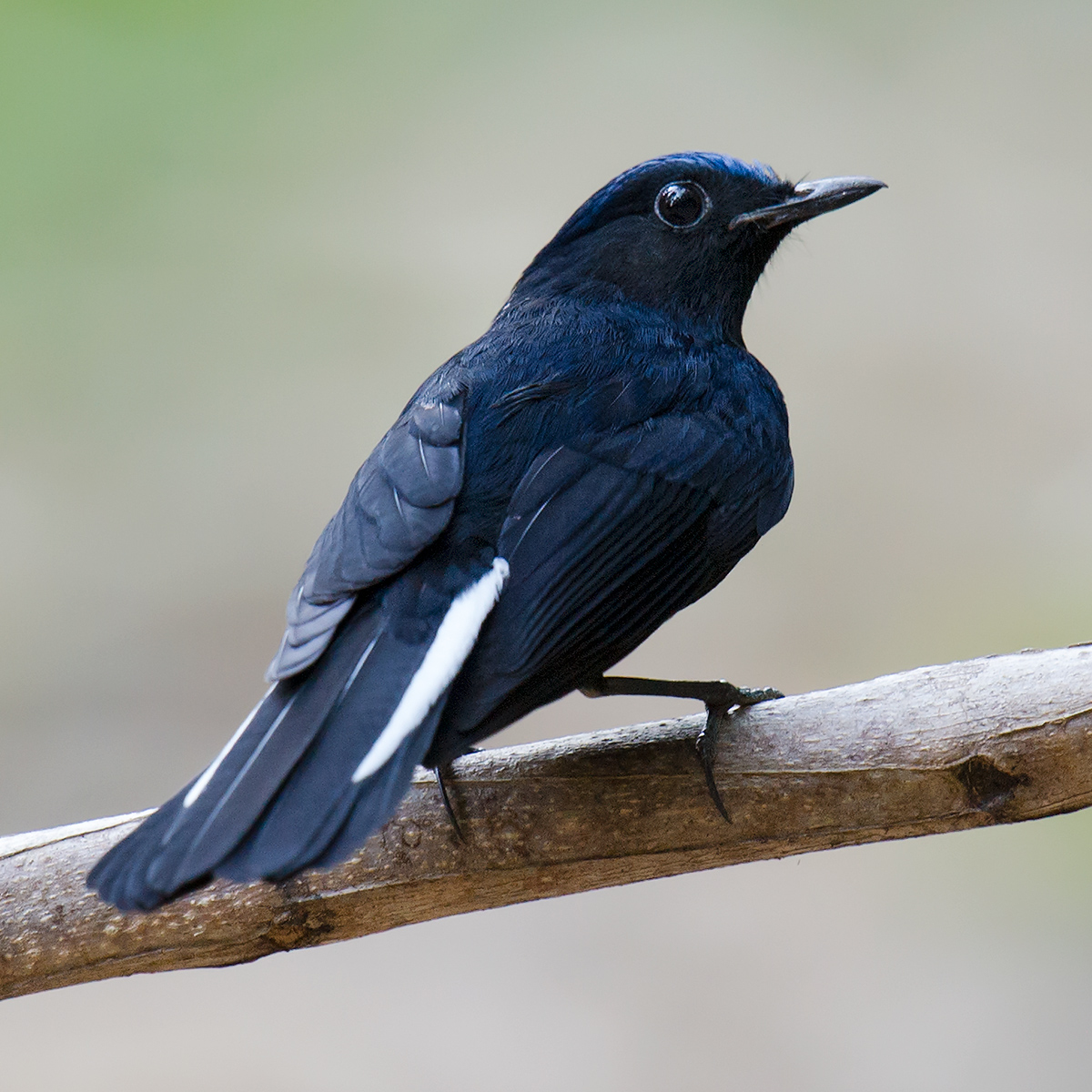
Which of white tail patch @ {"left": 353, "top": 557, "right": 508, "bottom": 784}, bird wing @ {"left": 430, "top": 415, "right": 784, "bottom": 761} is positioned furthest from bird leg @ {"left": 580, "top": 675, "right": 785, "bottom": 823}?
white tail patch @ {"left": 353, "top": 557, "right": 508, "bottom": 784}

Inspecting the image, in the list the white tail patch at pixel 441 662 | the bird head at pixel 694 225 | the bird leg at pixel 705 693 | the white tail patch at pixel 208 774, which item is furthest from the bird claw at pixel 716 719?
the white tail patch at pixel 208 774

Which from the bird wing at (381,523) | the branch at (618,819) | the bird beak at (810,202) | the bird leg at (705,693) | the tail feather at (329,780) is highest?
the bird beak at (810,202)

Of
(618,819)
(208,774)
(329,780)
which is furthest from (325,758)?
(618,819)

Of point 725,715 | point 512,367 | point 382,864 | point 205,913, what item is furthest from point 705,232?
point 205,913

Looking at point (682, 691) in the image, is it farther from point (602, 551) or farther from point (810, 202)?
point (810, 202)

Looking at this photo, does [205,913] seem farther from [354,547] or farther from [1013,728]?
[1013,728]

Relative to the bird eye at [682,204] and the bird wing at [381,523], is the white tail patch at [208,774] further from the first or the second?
the bird eye at [682,204]
